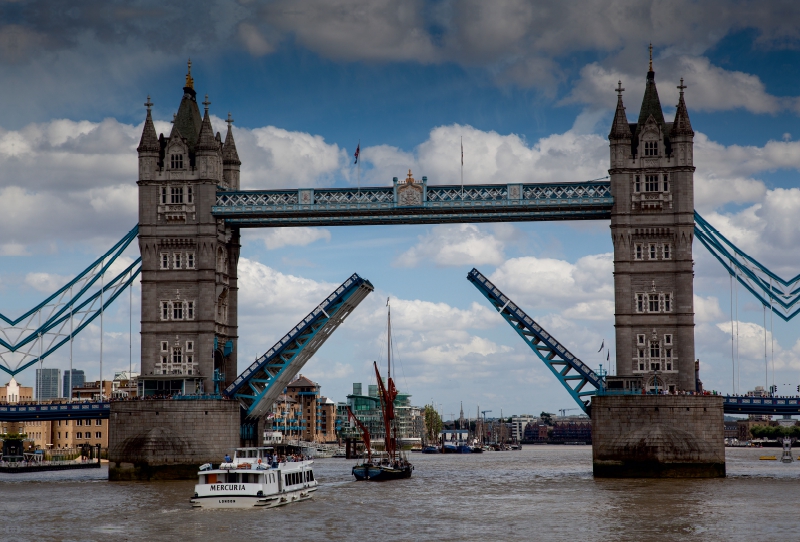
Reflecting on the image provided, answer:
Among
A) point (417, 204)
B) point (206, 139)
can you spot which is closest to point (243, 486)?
point (417, 204)

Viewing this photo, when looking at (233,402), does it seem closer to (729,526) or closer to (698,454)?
(698,454)

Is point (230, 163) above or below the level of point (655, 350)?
above

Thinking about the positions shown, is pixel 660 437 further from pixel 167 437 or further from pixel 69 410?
pixel 69 410

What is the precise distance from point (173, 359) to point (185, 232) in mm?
8646

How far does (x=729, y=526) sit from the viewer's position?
4959 centimetres

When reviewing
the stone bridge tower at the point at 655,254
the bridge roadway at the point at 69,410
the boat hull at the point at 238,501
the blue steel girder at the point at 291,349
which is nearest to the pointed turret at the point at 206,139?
the blue steel girder at the point at 291,349

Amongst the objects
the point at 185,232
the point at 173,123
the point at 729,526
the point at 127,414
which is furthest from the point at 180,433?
the point at 729,526

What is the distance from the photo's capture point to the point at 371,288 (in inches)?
3209

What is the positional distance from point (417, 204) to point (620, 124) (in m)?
14.3

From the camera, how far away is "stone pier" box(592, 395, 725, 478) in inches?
2840

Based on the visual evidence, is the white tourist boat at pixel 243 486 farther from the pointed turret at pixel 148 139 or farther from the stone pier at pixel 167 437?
the pointed turret at pixel 148 139

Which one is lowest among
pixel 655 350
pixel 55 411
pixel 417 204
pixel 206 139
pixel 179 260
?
pixel 55 411

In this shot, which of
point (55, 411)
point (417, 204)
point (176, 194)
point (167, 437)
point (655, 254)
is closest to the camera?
point (167, 437)

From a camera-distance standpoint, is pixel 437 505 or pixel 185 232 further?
pixel 185 232
